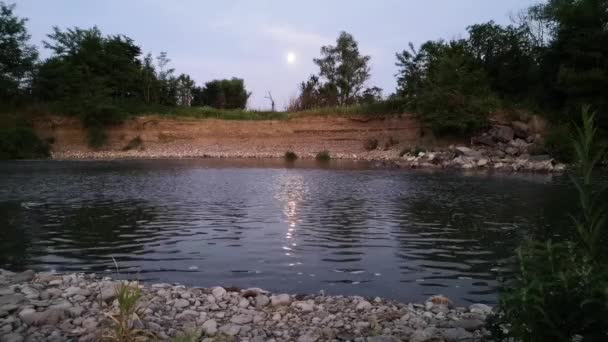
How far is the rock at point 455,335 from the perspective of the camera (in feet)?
15.5

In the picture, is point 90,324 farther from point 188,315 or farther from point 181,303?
point 181,303

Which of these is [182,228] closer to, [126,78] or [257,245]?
[257,245]

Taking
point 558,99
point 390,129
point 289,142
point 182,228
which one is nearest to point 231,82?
point 289,142

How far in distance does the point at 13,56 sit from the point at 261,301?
46.1 m

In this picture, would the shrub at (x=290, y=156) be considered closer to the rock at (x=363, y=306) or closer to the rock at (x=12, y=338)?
the rock at (x=363, y=306)

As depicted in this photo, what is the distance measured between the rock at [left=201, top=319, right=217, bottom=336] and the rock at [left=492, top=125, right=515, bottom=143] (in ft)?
105

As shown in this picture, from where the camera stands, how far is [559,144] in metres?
29.1

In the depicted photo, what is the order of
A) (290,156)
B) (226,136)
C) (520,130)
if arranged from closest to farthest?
1. (520,130)
2. (290,156)
3. (226,136)

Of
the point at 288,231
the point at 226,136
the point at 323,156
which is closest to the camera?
the point at 288,231

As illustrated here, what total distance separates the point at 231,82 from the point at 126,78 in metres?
15.3

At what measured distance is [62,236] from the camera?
10.1m

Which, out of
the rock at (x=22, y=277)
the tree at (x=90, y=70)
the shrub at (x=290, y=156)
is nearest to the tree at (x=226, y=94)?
the tree at (x=90, y=70)

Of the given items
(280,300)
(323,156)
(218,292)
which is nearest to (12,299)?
(218,292)

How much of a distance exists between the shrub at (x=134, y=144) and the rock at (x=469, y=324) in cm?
3957
